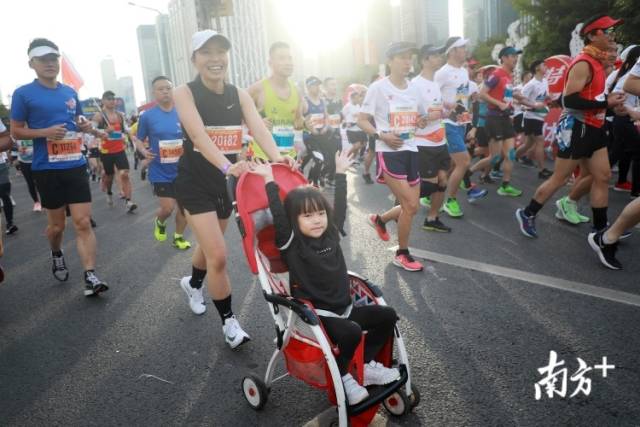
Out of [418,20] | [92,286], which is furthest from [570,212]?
[418,20]

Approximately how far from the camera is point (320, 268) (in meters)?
2.51

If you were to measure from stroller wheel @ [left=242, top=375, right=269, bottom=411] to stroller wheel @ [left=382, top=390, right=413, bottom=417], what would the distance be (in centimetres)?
64

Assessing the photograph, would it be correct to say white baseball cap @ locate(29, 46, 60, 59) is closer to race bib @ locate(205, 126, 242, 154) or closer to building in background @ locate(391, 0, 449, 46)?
race bib @ locate(205, 126, 242, 154)

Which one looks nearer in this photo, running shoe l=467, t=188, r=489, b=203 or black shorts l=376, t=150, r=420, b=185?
black shorts l=376, t=150, r=420, b=185

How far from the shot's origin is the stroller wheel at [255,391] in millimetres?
2627

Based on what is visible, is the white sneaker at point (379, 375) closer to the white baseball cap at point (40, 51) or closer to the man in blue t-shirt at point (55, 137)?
the man in blue t-shirt at point (55, 137)

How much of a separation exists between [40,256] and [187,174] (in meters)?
4.20

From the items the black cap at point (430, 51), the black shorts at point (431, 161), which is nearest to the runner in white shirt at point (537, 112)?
the black cap at point (430, 51)

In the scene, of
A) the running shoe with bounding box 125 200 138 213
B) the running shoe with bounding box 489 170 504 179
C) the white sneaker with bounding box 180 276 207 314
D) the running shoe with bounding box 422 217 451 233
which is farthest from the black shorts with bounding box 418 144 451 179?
the running shoe with bounding box 125 200 138 213

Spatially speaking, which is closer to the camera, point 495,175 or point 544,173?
point 544,173

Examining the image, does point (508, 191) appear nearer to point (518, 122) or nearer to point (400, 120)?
point (518, 122)

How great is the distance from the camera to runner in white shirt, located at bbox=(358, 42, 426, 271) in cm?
471

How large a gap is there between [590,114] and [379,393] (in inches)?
151

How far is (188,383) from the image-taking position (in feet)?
9.88
